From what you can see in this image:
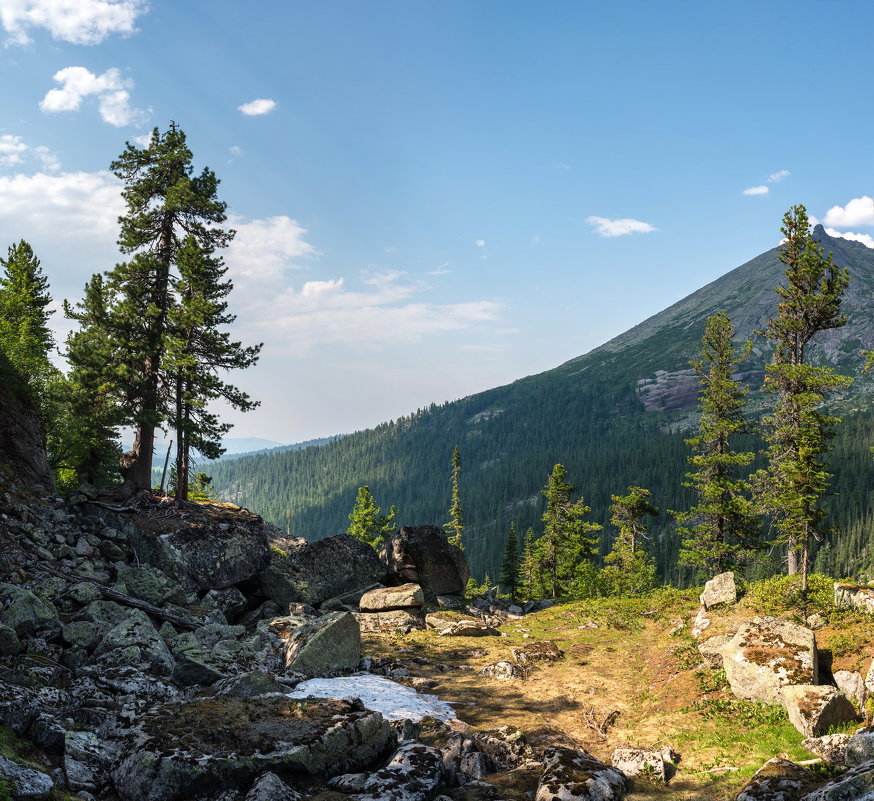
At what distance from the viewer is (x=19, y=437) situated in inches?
1009

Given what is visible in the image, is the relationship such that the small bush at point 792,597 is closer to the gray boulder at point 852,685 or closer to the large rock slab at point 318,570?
the gray boulder at point 852,685

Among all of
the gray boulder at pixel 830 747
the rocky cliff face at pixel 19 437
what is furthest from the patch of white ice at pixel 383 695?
the rocky cliff face at pixel 19 437

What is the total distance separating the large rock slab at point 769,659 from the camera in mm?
14414

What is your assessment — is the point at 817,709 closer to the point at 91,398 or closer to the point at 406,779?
the point at 406,779

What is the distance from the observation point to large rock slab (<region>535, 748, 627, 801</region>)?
9492 mm

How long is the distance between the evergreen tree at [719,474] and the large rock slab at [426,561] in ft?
52.5

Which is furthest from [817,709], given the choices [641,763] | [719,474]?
[719,474]

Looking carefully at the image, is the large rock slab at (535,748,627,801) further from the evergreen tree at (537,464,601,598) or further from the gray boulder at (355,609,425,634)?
the evergreen tree at (537,464,601,598)

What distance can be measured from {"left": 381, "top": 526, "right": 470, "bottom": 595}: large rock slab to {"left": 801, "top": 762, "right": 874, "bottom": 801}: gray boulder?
32348mm

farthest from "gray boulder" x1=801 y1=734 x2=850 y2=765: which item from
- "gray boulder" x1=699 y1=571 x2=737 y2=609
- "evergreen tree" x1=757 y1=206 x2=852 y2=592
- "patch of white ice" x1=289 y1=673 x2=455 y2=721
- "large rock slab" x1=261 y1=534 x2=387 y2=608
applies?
"large rock slab" x1=261 y1=534 x2=387 y2=608

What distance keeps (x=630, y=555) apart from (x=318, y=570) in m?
29.2

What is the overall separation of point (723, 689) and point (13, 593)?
20802 mm

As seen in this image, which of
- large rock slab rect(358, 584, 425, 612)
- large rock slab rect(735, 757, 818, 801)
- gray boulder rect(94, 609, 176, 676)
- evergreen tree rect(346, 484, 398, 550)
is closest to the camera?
large rock slab rect(735, 757, 818, 801)

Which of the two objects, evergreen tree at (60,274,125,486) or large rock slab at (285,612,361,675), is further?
evergreen tree at (60,274,125,486)
